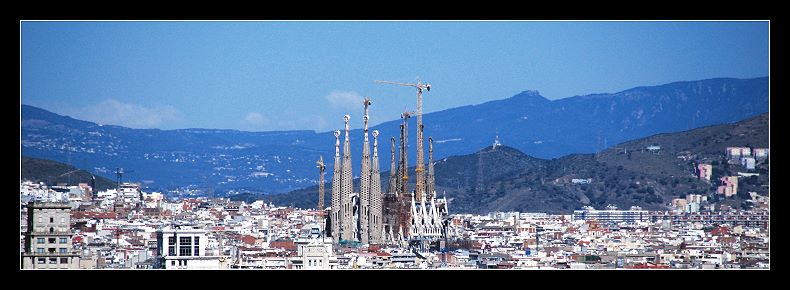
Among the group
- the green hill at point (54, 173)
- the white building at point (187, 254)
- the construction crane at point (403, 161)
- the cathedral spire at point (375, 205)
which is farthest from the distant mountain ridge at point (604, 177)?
the white building at point (187, 254)

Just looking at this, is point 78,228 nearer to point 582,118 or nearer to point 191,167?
point 191,167

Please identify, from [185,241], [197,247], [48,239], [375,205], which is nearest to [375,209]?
[375,205]

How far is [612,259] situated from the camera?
1539 inches

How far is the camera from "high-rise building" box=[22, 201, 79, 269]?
25078 mm

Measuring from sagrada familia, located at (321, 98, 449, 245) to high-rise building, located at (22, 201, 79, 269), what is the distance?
14760 mm

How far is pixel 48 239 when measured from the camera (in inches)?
1016

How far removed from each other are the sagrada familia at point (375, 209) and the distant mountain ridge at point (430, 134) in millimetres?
9763

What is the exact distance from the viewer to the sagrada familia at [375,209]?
138ft

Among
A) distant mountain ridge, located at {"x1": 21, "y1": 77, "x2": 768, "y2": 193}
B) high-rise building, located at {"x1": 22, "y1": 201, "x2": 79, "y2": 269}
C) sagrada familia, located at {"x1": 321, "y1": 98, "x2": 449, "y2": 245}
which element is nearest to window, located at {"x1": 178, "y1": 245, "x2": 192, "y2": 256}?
high-rise building, located at {"x1": 22, "y1": 201, "x2": 79, "y2": 269}

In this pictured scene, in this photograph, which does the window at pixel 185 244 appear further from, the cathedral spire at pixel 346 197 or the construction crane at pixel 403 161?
the construction crane at pixel 403 161

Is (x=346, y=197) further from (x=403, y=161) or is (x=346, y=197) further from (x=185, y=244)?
(x=185, y=244)

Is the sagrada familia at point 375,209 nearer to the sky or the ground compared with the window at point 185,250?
nearer to the sky
